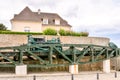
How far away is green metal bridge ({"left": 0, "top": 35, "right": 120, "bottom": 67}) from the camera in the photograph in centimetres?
1598

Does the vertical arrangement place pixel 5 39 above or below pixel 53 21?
below

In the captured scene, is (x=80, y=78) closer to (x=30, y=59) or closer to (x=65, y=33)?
(x=30, y=59)

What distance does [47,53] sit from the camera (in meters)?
17.3

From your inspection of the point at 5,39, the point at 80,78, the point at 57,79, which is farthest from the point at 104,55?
the point at 5,39

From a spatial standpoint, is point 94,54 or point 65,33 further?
point 65,33

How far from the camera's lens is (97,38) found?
23.4 meters

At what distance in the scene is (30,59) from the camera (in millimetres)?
18547

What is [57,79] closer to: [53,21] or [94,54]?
[94,54]

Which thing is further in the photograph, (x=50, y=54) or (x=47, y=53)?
(x=47, y=53)

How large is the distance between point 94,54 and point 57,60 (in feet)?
11.5

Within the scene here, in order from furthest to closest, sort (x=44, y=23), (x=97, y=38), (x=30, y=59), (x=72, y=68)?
(x=44, y=23)
(x=97, y=38)
(x=30, y=59)
(x=72, y=68)

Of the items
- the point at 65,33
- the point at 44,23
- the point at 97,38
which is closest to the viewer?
the point at 97,38

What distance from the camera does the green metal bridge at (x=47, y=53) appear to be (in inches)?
629

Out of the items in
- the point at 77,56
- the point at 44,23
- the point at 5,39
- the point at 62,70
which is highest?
the point at 44,23
